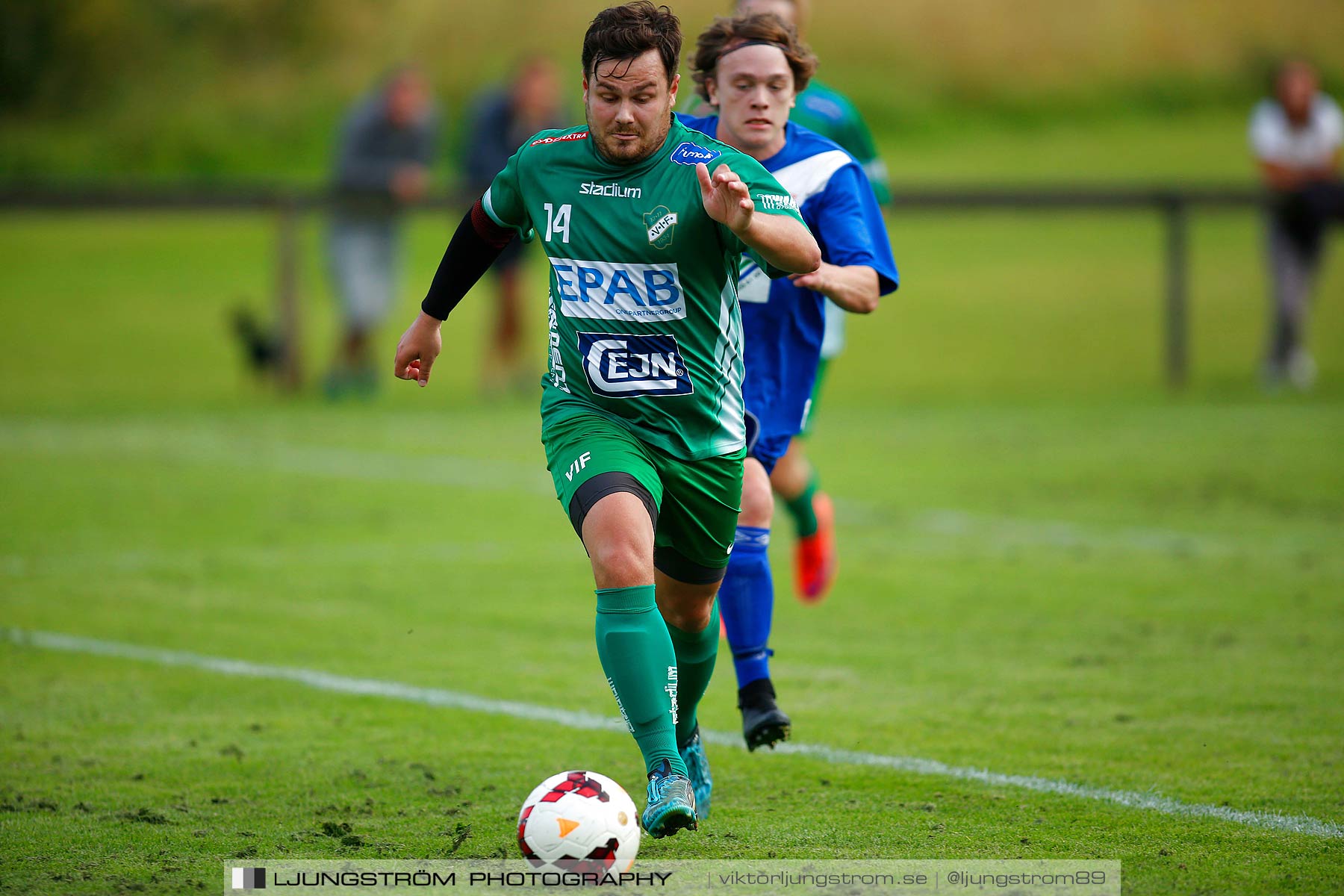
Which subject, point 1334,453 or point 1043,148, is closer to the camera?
point 1334,453

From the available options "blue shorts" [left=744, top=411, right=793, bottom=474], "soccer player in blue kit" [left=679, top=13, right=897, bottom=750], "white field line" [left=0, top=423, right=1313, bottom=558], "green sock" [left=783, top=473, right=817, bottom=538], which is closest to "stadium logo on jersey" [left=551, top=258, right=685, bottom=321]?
"soccer player in blue kit" [left=679, top=13, right=897, bottom=750]

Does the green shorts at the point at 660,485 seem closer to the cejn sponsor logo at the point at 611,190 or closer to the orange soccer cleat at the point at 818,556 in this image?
the cejn sponsor logo at the point at 611,190

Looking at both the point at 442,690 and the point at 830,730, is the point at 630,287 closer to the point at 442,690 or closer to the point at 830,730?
the point at 830,730

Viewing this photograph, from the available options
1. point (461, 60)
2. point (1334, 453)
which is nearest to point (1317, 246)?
Result: point (1334, 453)

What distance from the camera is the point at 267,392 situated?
15844 mm

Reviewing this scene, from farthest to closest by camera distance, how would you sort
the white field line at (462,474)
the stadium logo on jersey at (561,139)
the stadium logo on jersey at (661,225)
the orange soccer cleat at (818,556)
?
the white field line at (462,474), the orange soccer cleat at (818,556), the stadium logo on jersey at (561,139), the stadium logo on jersey at (661,225)

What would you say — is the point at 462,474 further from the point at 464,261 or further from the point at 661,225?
the point at 661,225

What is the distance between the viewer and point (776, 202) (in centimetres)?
429

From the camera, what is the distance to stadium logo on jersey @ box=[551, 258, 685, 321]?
14.3 ft

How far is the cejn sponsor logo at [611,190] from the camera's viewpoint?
436 centimetres

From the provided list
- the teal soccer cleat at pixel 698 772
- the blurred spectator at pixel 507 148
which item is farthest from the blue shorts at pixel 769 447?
the blurred spectator at pixel 507 148

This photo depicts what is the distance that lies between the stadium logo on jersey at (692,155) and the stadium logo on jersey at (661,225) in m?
0.14

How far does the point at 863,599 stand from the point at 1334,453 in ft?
17.9

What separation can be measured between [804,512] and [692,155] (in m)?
3.02
